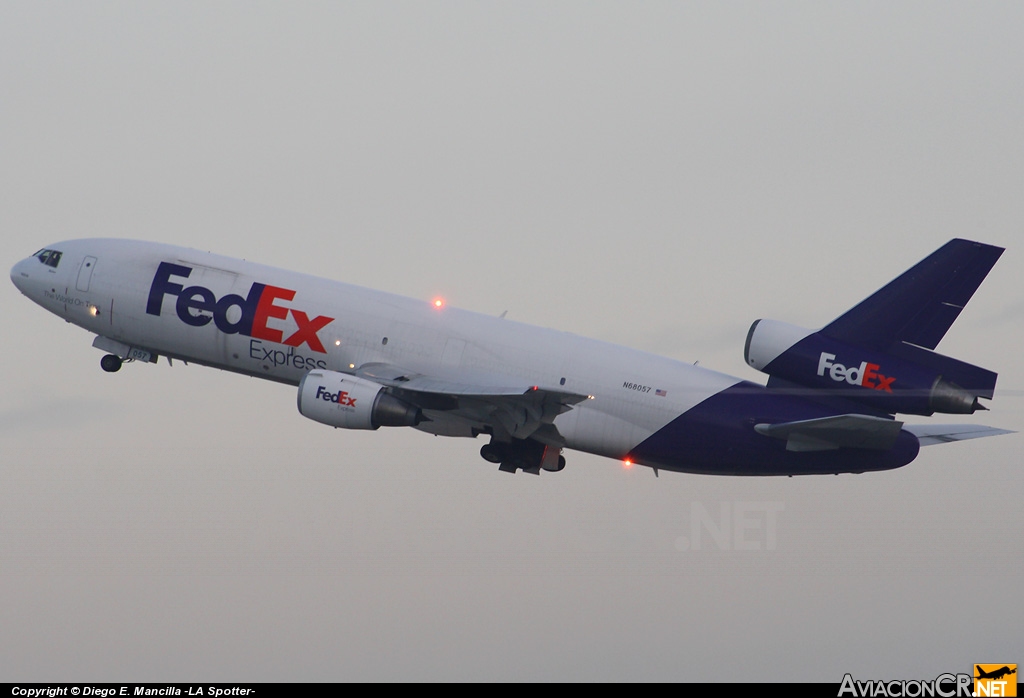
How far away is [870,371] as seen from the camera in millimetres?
46906

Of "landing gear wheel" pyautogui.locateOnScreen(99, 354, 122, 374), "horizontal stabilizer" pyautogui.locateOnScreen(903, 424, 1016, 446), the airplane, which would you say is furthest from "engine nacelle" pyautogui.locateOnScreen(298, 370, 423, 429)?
"horizontal stabilizer" pyautogui.locateOnScreen(903, 424, 1016, 446)

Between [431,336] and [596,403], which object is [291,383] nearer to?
[431,336]

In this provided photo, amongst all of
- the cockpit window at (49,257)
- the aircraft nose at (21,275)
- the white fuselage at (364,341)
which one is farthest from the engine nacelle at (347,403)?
the aircraft nose at (21,275)

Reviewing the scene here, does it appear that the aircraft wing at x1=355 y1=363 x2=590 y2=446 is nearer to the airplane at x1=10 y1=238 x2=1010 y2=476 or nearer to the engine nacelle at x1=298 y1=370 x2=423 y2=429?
the airplane at x1=10 y1=238 x2=1010 y2=476

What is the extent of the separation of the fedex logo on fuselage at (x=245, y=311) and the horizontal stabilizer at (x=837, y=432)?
15445 millimetres

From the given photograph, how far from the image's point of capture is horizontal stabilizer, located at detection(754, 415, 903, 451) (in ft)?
147

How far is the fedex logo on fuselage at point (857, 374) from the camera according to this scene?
4675cm

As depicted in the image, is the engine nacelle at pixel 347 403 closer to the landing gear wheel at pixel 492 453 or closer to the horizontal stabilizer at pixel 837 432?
the landing gear wheel at pixel 492 453

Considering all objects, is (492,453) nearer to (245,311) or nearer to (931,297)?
(245,311)

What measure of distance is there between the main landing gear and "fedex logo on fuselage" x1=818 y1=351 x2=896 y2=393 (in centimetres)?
960

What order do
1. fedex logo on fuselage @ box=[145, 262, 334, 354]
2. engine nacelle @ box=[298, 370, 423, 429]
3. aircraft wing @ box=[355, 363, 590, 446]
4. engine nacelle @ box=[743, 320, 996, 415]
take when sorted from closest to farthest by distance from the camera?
engine nacelle @ box=[743, 320, 996, 415] → aircraft wing @ box=[355, 363, 590, 446] → engine nacelle @ box=[298, 370, 423, 429] → fedex logo on fuselage @ box=[145, 262, 334, 354]

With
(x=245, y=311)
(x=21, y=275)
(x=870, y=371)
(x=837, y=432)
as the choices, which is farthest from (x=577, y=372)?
(x=21, y=275)

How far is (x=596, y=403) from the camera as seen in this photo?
157 ft

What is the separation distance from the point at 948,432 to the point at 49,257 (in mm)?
32789
